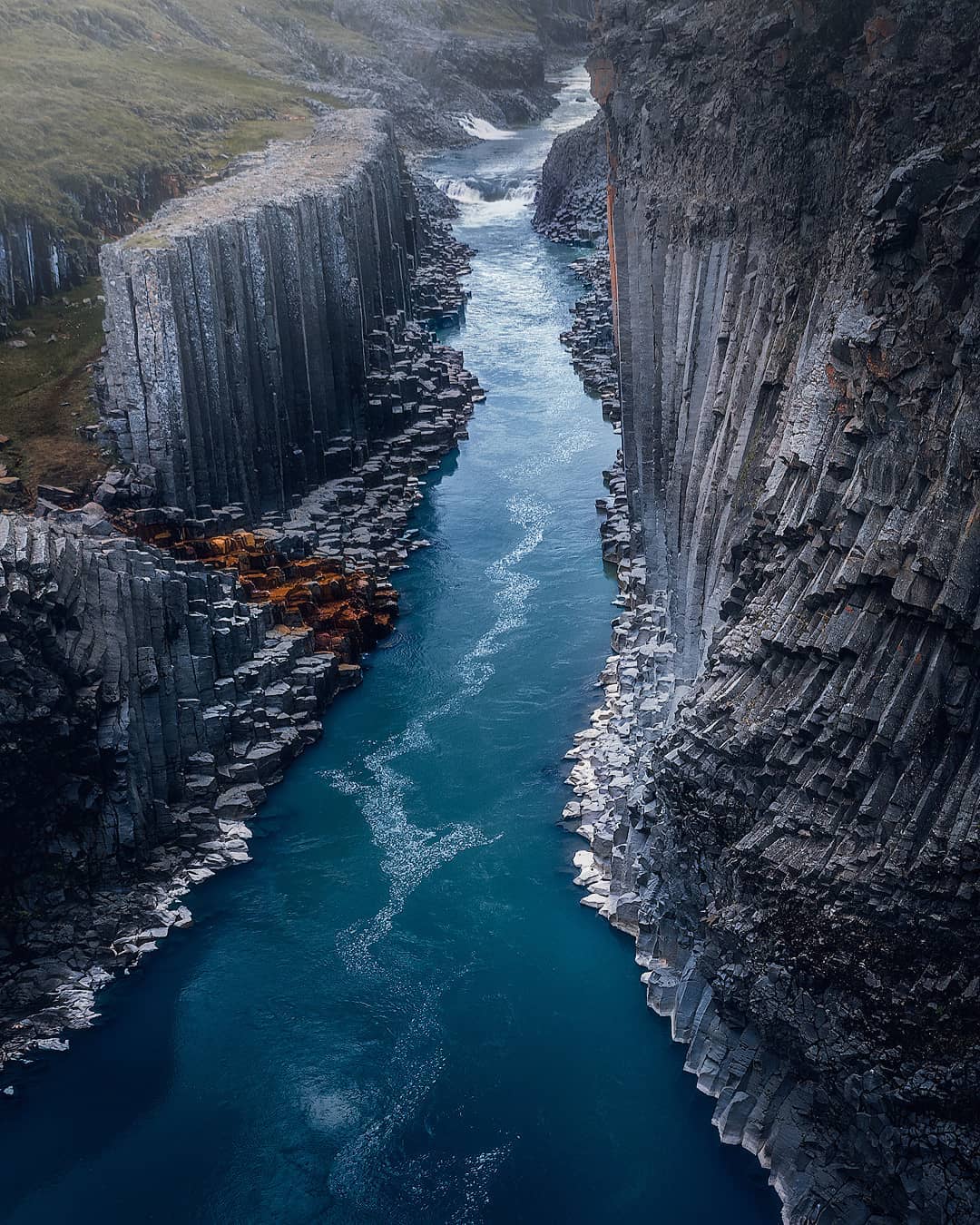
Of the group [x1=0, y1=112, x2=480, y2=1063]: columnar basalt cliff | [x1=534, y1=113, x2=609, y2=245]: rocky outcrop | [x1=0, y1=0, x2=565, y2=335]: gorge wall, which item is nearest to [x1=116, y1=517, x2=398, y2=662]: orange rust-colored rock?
[x1=0, y1=112, x2=480, y2=1063]: columnar basalt cliff

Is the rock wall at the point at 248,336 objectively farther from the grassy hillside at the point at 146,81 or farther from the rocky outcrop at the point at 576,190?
the rocky outcrop at the point at 576,190

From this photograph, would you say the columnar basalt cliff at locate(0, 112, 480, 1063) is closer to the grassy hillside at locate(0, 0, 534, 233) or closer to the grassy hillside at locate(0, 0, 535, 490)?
the grassy hillside at locate(0, 0, 535, 490)

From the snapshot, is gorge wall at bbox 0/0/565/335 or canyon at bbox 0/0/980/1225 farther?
gorge wall at bbox 0/0/565/335

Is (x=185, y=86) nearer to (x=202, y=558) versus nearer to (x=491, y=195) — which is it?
(x=491, y=195)

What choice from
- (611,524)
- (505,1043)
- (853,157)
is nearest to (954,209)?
(853,157)

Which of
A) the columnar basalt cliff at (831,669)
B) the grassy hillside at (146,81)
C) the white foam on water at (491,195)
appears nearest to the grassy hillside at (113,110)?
the grassy hillside at (146,81)

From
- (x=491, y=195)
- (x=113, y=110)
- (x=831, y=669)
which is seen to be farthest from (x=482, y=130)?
(x=831, y=669)
